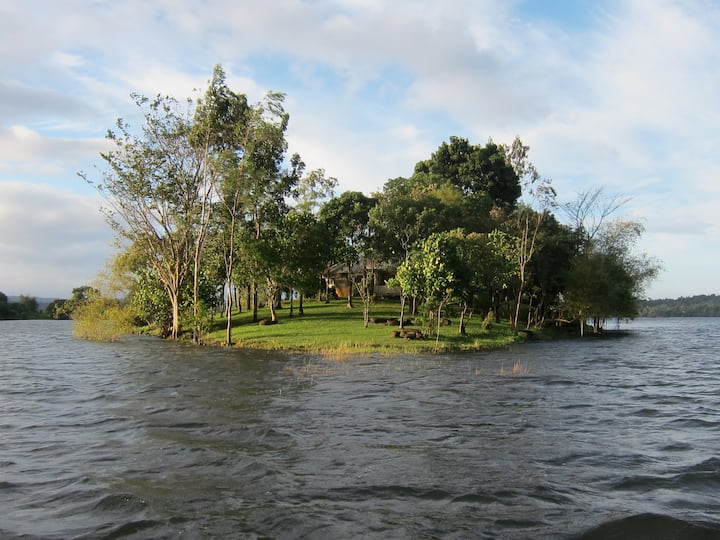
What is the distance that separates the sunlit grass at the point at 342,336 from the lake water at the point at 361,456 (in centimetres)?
1118

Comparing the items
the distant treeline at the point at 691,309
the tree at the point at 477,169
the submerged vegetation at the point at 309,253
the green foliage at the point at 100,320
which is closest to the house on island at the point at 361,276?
the submerged vegetation at the point at 309,253

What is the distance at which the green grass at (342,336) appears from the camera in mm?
37625

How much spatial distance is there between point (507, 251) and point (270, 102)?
26.4 meters

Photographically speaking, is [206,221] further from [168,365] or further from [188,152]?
[168,365]

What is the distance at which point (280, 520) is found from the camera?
9.02m

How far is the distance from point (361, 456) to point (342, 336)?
28.6 m

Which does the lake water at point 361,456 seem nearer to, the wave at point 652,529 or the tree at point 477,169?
the wave at point 652,529

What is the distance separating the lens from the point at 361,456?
12.7 meters

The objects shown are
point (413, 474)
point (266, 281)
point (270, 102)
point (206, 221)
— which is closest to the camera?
point (413, 474)

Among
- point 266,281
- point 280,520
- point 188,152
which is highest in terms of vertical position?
point 188,152

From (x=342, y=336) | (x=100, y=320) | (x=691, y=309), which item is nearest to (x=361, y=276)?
(x=100, y=320)

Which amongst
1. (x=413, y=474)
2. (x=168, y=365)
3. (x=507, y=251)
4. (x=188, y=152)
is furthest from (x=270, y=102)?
(x=413, y=474)

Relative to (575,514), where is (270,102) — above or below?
above

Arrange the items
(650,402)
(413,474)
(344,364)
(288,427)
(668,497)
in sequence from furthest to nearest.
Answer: (344,364)
(650,402)
(288,427)
(413,474)
(668,497)
